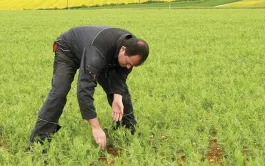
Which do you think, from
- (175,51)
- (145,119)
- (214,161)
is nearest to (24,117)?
(145,119)

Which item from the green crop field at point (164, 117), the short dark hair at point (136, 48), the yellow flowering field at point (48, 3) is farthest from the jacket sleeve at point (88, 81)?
the yellow flowering field at point (48, 3)

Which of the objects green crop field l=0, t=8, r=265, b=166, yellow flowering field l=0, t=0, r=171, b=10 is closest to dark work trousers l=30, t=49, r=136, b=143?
green crop field l=0, t=8, r=265, b=166

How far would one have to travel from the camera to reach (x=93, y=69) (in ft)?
12.6

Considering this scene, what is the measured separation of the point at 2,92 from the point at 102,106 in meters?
2.21

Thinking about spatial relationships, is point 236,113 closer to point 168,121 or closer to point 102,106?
point 168,121

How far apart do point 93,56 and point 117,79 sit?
0.68m

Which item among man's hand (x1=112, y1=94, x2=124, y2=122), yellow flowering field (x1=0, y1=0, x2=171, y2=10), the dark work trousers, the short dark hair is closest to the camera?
the short dark hair

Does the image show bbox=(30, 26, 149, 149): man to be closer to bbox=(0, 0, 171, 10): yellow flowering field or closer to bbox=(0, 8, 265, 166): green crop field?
bbox=(0, 8, 265, 166): green crop field

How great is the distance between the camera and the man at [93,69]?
3855 millimetres

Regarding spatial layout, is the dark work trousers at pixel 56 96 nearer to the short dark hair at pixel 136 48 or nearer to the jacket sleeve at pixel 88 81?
the jacket sleeve at pixel 88 81

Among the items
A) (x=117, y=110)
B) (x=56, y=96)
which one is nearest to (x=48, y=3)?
(x=56, y=96)

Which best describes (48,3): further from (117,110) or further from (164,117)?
(117,110)

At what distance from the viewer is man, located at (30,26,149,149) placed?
12.6 ft

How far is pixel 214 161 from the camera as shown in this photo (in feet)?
14.1
